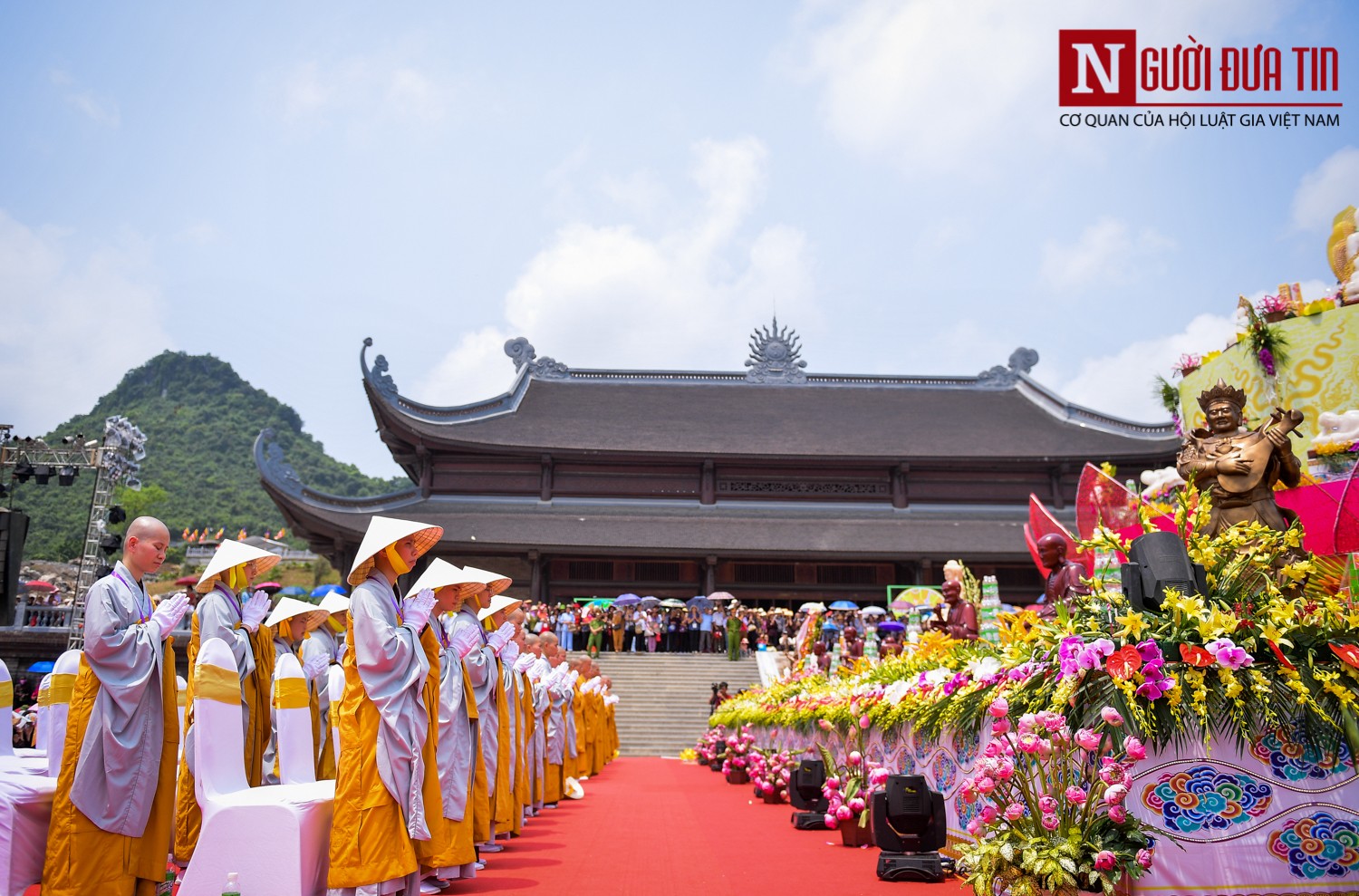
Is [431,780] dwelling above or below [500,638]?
below

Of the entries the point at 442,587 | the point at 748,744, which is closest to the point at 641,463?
the point at 748,744

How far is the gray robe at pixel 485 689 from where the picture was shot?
584cm

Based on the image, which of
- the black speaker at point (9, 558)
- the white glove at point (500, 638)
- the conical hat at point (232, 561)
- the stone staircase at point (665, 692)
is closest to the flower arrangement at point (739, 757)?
the stone staircase at point (665, 692)

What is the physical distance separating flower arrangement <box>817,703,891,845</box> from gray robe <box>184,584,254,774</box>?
12.1ft

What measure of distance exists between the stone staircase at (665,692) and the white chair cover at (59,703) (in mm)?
13324

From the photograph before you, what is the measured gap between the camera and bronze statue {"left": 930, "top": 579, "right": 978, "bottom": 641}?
279 inches

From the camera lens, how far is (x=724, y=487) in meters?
25.8

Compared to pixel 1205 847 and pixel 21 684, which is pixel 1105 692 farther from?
pixel 21 684

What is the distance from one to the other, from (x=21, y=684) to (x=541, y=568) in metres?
10.7

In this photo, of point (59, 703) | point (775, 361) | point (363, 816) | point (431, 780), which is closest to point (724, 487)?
point (775, 361)

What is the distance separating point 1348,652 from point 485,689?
15.3 ft

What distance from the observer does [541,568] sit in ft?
75.6

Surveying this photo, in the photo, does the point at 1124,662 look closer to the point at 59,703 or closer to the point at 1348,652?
the point at 1348,652

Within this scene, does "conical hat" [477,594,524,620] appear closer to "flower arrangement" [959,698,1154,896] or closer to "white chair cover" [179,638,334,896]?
"white chair cover" [179,638,334,896]
